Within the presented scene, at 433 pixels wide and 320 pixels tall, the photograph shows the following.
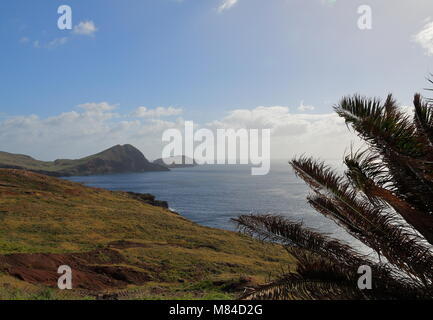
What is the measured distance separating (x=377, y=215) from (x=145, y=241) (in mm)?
28152

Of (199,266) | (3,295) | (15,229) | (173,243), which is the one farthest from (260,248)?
(3,295)

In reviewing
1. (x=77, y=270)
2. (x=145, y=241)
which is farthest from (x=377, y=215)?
(x=145, y=241)

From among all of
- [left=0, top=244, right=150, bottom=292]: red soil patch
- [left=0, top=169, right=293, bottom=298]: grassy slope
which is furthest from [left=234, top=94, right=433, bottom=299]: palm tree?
[left=0, top=244, right=150, bottom=292]: red soil patch

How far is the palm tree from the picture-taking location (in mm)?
5840

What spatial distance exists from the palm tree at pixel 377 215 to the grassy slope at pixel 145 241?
26.2ft

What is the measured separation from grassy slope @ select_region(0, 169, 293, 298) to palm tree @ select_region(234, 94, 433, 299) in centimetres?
→ 799

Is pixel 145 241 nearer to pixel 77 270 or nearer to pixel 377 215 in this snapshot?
pixel 77 270

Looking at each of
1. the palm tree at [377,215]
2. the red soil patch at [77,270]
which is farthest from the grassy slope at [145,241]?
the palm tree at [377,215]

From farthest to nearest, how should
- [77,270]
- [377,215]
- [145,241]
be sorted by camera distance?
[145,241] < [77,270] < [377,215]

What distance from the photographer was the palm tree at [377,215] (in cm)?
584

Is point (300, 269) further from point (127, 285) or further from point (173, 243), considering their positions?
point (173, 243)

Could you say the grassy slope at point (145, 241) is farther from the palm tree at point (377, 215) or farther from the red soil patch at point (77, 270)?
the palm tree at point (377, 215)

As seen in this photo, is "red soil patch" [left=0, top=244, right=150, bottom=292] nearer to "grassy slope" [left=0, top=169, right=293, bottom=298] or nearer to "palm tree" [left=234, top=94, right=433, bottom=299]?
"grassy slope" [left=0, top=169, right=293, bottom=298]

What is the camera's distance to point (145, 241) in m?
31.9
